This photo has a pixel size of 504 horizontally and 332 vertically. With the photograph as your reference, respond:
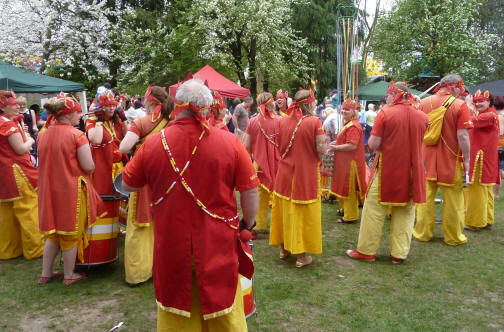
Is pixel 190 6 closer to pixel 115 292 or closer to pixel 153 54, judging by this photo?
pixel 153 54

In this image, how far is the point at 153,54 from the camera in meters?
19.9

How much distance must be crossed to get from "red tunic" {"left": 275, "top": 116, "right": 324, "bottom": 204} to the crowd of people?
0.04 ft

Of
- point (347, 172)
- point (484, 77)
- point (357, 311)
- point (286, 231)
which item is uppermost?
point (484, 77)

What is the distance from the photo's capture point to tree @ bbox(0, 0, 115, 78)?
18.3 meters

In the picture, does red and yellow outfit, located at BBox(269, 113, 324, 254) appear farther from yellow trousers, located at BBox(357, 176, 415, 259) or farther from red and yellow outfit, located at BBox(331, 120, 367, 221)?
red and yellow outfit, located at BBox(331, 120, 367, 221)

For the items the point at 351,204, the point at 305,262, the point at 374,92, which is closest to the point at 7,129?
the point at 305,262

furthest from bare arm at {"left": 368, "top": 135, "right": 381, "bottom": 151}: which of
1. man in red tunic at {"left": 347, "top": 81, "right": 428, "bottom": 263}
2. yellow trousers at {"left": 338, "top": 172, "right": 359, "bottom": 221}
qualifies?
yellow trousers at {"left": 338, "top": 172, "right": 359, "bottom": 221}

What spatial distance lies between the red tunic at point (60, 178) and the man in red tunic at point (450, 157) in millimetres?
4531

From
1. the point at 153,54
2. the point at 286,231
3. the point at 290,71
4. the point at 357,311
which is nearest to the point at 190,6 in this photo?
the point at 153,54

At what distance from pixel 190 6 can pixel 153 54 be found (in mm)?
3702

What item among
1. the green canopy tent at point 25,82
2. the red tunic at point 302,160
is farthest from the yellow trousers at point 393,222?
the green canopy tent at point 25,82

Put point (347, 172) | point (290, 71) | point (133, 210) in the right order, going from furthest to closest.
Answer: point (290, 71)
point (347, 172)
point (133, 210)

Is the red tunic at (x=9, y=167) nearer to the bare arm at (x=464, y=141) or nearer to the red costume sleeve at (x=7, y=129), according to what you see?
the red costume sleeve at (x=7, y=129)

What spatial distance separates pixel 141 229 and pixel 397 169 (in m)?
3.07
